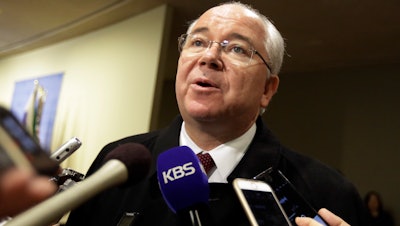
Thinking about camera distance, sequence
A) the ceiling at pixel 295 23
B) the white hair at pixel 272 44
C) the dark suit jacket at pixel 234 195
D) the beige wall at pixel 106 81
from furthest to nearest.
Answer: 1. the beige wall at pixel 106 81
2. the ceiling at pixel 295 23
3. the white hair at pixel 272 44
4. the dark suit jacket at pixel 234 195

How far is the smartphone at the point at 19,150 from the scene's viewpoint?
23cm

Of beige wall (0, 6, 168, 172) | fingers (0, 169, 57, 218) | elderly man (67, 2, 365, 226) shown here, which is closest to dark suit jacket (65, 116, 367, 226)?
elderly man (67, 2, 365, 226)

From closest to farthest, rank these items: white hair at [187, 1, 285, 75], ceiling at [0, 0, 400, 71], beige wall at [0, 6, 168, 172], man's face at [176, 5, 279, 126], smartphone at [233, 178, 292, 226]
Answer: smartphone at [233, 178, 292, 226], man's face at [176, 5, 279, 126], white hair at [187, 1, 285, 75], ceiling at [0, 0, 400, 71], beige wall at [0, 6, 168, 172]

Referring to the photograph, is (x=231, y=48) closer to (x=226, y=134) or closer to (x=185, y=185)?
(x=226, y=134)

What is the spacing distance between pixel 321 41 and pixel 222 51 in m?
2.93

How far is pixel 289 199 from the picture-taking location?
75cm

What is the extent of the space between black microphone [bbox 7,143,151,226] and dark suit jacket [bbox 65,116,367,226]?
1.65ft

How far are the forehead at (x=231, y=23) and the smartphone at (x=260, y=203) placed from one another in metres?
0.51

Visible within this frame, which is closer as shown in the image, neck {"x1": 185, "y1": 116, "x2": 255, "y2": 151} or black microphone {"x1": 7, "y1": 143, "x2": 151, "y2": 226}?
black microphone {"x1": 7, "y1": 143, "x2": 151, "y2": 226}

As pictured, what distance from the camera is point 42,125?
12.2 ft

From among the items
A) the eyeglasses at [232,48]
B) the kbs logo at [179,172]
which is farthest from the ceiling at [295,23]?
the kbs logo at [179,172]

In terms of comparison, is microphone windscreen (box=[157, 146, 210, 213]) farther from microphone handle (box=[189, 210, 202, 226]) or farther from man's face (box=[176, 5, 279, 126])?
man's face (box=[176, 5, 279, 126])

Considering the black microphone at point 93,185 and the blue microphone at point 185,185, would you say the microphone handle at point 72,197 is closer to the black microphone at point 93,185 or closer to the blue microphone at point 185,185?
the black microphone at point 93,185

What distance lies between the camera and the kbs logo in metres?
0.69
